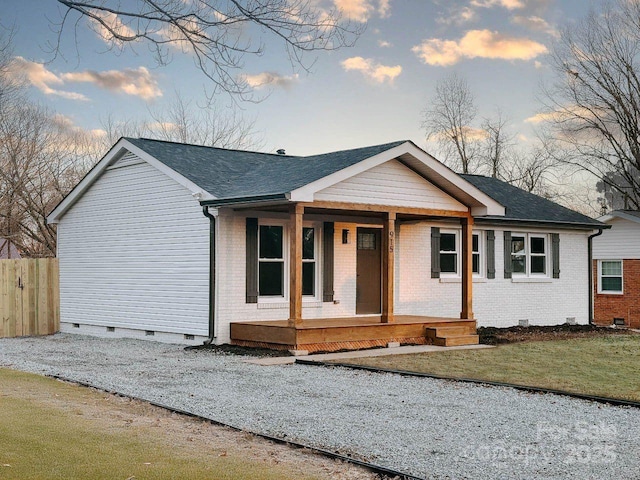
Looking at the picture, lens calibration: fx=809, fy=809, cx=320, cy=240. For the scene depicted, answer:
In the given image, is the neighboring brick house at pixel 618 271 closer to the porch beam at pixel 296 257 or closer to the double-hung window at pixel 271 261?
the double-hung window at pixel 271 261

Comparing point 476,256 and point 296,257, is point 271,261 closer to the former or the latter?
point 296,257

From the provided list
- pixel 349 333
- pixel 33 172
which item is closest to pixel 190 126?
pixel 33 172

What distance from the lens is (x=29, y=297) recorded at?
21516 millimetres

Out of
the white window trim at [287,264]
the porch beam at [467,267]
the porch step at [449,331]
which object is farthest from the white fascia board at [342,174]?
the porch step at [449,331]

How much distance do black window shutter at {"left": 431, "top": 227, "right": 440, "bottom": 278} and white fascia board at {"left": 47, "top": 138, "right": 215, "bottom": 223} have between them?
6.72 m

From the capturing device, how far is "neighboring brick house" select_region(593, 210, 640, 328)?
27969mm

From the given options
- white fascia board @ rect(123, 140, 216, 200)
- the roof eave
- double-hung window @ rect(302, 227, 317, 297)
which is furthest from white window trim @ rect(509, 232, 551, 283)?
white fascia board @ rect(123, 140, 216, 200)

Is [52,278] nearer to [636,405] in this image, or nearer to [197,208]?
[197,208]

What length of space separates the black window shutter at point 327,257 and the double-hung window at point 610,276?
46.6 ft

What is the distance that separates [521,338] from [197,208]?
8499mm

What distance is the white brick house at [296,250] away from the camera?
655 inches

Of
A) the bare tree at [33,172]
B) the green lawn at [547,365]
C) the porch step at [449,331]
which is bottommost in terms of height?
the green lawn at [547,365]

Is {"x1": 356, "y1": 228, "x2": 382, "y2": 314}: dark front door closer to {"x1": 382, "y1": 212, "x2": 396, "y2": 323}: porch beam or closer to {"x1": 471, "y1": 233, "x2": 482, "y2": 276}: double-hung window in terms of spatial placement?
{"x1": 382, "y1": 212, "x2": 396, "y2": 323}: porch beam

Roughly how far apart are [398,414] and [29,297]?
14765 millimetres
